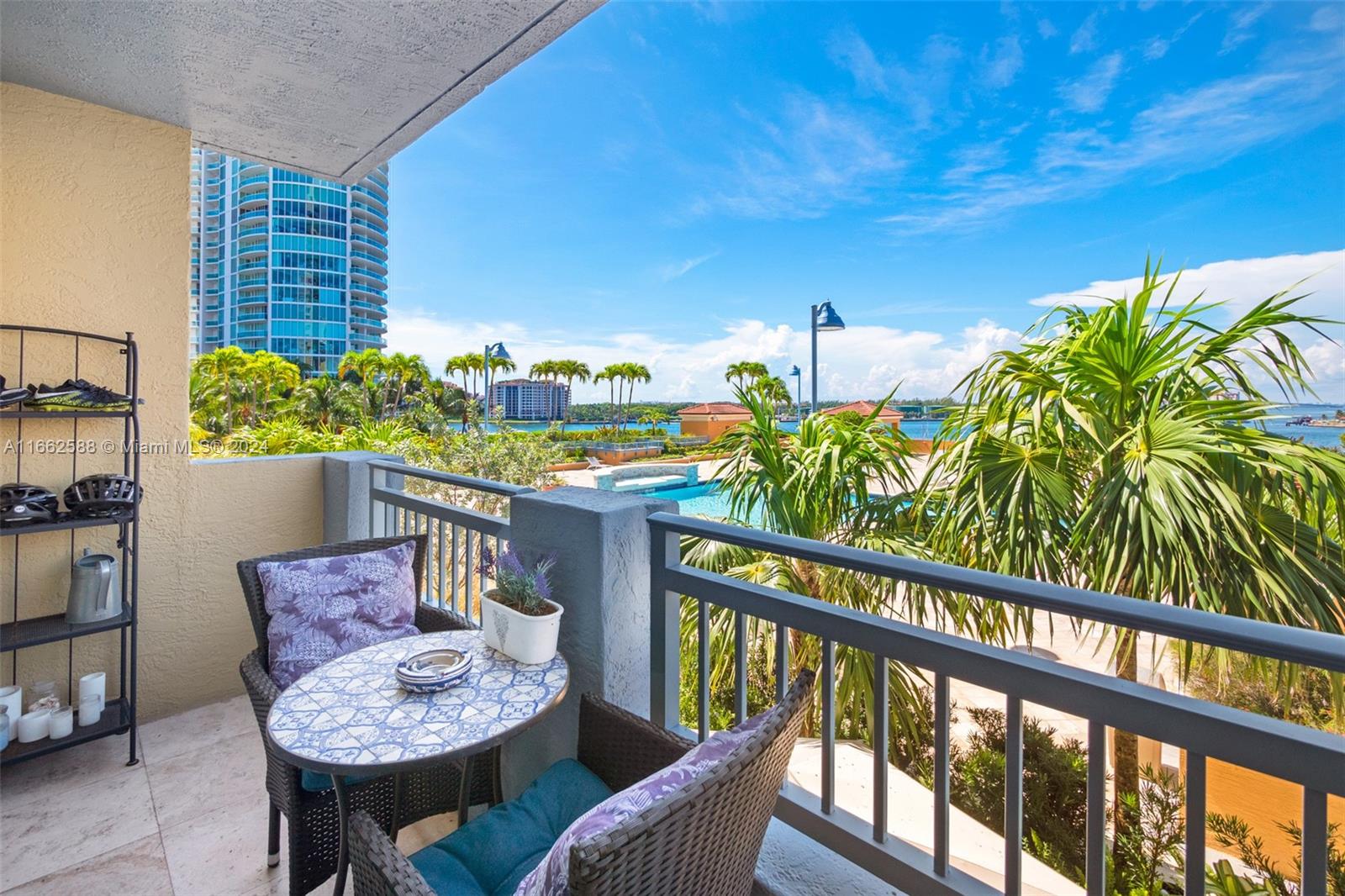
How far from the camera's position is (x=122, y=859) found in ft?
6.51

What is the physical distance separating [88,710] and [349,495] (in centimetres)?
131

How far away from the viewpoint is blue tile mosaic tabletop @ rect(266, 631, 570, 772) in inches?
51.0

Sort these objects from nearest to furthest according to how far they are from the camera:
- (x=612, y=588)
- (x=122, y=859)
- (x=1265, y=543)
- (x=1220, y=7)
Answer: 1. (x=612, y=588)
2. (x=122, y=859)
3. (x=1265, y=543)
4. (x=1220, y=7)

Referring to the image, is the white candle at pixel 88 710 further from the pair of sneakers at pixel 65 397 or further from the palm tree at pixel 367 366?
the palm tree at pixel 367 366

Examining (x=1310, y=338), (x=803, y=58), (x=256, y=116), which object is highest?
(x=803, y=58)

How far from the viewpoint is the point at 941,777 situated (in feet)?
4.34

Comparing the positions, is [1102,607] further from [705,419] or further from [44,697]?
[705,419]

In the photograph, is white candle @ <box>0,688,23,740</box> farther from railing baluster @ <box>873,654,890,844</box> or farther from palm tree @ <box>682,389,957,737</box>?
railing baluster @ <box>873,654,890,844</box>

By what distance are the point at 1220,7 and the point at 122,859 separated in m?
24.8

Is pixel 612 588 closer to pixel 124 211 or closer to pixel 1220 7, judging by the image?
pixel 124 211

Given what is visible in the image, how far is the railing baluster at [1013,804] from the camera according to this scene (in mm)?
1189

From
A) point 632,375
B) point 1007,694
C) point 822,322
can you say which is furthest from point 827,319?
point 632,375

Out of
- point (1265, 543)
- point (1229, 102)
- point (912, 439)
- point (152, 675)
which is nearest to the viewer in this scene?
point (1265, 543)

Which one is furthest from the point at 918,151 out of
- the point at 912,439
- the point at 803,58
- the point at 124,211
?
the point at 124,211
